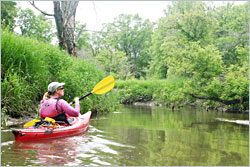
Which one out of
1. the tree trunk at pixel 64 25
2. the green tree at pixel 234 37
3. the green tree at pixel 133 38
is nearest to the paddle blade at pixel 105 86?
the tree trunk at pixel 64 25

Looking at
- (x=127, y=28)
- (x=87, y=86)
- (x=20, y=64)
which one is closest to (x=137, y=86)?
(x=87, y=86)

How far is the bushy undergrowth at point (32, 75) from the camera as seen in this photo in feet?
19.1

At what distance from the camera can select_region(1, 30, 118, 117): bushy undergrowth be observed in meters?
5.81

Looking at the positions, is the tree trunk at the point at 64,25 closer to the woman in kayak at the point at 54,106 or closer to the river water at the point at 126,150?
the woman in kayak at the point at 54,106

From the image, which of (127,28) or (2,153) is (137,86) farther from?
(127,28)

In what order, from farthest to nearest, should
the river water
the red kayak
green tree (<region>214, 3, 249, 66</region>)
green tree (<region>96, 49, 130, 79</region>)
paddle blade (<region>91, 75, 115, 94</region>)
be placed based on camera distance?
1. green tree (<region>96, 49, 130, 79</region>)
2. green tree (<region>214, 3, 249, 66</region>)
3. paddle blade (<region>91, 75, 115, 94</region>)
4. the red kayak
5. the river water

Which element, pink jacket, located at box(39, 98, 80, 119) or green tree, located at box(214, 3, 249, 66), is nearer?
pink jacket, located at box(39, 98, 80, 119)

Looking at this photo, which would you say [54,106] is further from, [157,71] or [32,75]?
[157,71]

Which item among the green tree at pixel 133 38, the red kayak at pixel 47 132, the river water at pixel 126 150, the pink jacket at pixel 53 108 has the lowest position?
the river water at pixel 126 150

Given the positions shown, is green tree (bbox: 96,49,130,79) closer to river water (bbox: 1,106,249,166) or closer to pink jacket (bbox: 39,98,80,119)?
river water (bbox: 1,106,249,166)

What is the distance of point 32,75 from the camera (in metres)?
6.56

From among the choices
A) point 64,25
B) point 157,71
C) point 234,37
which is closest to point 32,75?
point 64,25

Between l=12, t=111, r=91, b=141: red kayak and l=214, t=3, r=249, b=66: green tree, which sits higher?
l=214, t=3, r=249, b=66: green tree

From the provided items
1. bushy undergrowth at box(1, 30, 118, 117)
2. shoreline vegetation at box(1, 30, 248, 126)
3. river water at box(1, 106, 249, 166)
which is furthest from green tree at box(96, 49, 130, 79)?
river water at box(1, 106, 249, 166)
